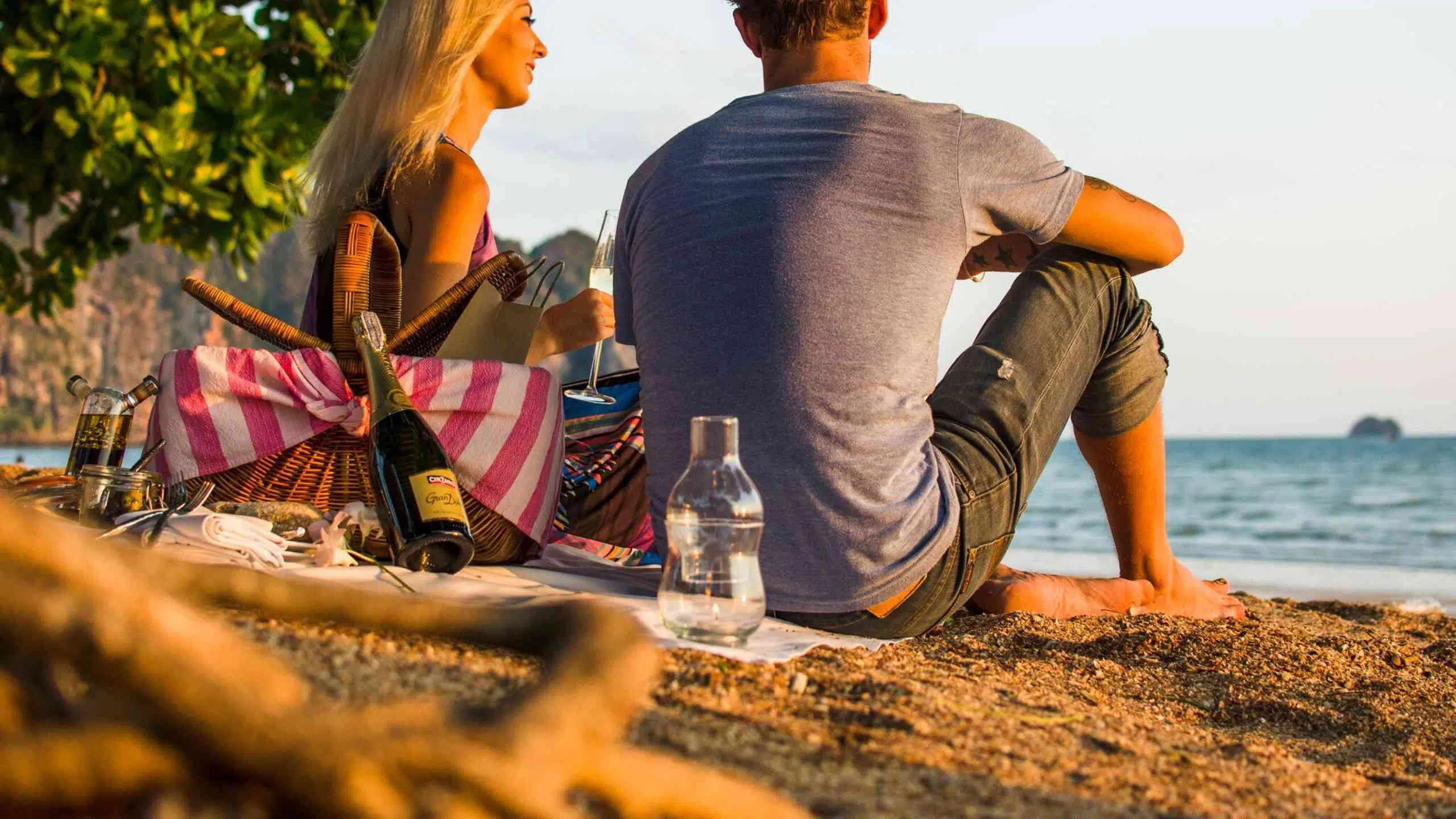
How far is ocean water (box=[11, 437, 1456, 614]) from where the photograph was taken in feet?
32.3

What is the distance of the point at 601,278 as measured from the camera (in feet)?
11.9

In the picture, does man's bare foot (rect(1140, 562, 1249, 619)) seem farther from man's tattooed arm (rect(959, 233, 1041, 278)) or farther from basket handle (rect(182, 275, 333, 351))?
basket handle (rect(182, 275, 333, 351))

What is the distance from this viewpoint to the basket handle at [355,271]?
304 cm

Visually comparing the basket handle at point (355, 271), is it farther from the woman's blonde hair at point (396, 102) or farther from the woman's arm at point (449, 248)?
the woman's blonde hair at point (396, 102)

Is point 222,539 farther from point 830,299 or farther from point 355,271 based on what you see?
point 830,299

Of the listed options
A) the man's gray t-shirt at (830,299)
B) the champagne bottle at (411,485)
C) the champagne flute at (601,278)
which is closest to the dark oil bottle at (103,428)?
the champagne bottle at (411,485)

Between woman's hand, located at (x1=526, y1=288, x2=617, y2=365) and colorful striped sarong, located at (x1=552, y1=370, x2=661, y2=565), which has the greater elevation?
woman's hand, located at (x1=526, y1=288, x2=617, y2=365)

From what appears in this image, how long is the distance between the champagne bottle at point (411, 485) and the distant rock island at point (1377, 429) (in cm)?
7760

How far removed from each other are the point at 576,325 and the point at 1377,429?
79444mm

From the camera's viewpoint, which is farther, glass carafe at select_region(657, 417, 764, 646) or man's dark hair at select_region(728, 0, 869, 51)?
man's dark hair at select_region(728, 0, 869, 51)

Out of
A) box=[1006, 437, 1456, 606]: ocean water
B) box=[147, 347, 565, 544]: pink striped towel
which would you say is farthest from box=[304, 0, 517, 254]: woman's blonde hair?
box=[1006, 437, 1456, 606]: ocean water

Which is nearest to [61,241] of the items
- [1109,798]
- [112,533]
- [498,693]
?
[112,533]

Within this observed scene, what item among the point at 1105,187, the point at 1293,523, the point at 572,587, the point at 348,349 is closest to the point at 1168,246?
the point at 1105,187

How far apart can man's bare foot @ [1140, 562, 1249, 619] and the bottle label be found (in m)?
2.09
